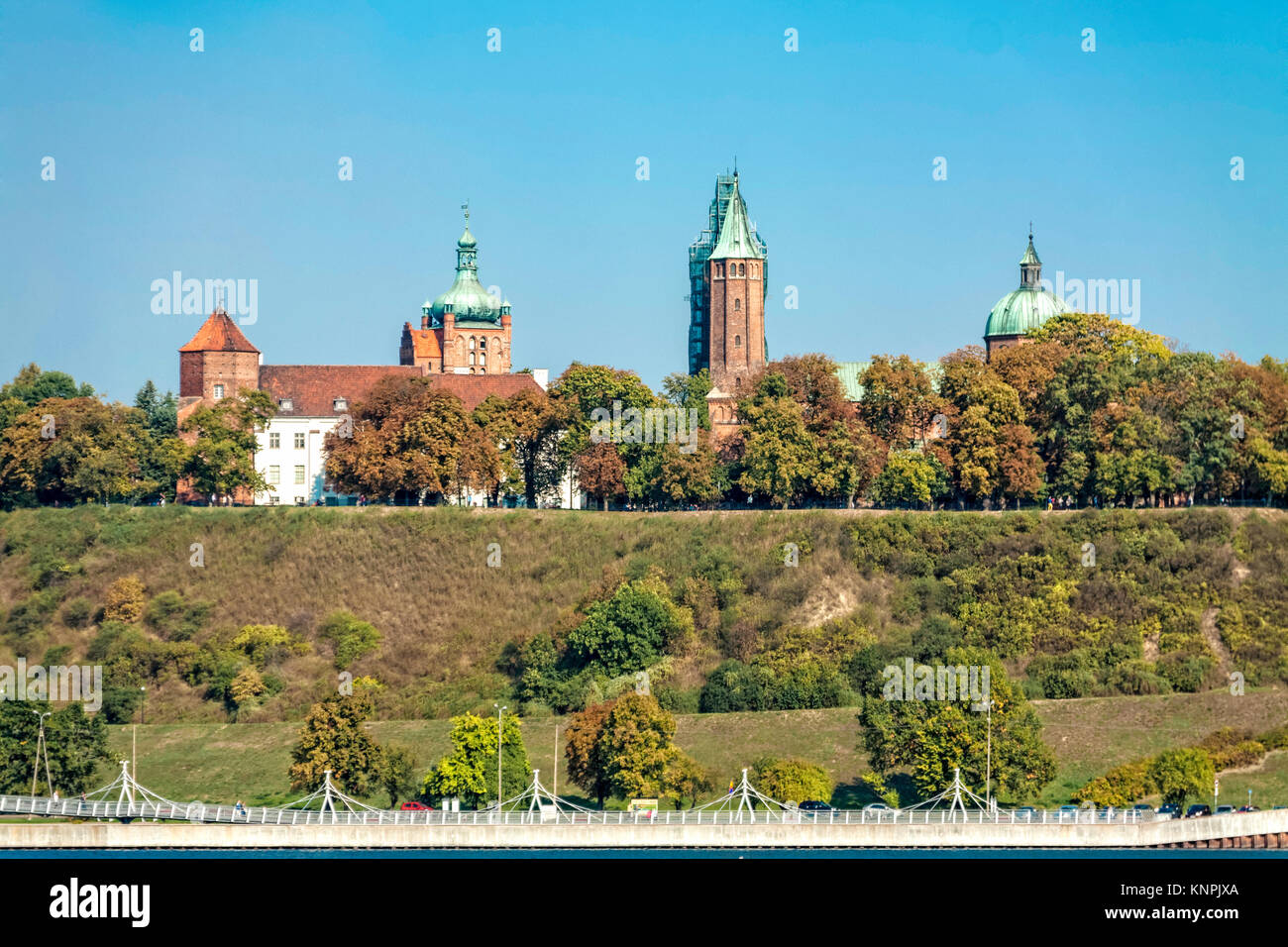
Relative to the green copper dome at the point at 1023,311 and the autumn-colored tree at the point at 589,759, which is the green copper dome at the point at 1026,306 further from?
the autumn-colored tree at the point at 589,759

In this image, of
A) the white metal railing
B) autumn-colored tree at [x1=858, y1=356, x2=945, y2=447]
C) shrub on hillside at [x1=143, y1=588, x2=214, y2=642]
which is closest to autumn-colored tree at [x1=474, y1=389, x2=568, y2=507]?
autumn-colored tree at [x1=858, y1=356, x2=945, y2=447]

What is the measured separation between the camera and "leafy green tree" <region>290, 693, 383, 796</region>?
82.0m

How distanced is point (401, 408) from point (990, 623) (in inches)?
1331

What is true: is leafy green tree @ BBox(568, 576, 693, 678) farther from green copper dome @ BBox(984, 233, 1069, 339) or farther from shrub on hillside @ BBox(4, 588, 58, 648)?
green copper dome @ BBox(984, 233, 1069, 339)

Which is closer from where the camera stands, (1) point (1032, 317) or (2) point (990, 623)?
(2) point (990, 623)

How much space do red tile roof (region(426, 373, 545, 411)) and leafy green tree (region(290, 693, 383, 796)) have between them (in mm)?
49559

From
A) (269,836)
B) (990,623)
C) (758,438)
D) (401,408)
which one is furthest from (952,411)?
(269,836)

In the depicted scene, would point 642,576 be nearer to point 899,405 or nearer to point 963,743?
point 899,405

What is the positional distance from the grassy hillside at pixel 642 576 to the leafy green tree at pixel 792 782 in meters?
11.7

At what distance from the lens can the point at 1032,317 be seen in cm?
14600

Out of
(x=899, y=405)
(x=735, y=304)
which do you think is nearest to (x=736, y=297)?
(x=735, y=304)

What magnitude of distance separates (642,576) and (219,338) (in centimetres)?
3852

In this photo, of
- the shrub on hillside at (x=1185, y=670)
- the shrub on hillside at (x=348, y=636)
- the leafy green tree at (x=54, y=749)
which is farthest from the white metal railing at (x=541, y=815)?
the shrub on hillside at (x=348, y=636)

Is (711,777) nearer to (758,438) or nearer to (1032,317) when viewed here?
(758,438)
